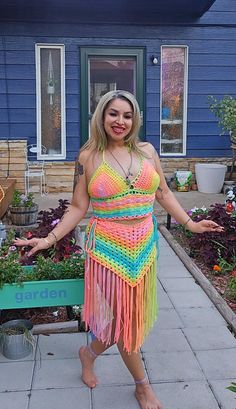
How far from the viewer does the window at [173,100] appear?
25.0ft

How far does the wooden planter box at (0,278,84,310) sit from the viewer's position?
2.62 meters

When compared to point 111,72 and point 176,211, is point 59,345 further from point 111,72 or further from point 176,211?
point 111,72

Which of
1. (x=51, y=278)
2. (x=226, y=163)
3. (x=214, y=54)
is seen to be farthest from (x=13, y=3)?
(x=51, y=278)

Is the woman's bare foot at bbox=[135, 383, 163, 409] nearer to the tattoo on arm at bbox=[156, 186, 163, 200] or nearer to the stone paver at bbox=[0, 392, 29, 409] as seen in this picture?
the stone paver at bbox=[0, 392, 29, 409]

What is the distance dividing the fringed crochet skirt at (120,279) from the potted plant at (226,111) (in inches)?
179

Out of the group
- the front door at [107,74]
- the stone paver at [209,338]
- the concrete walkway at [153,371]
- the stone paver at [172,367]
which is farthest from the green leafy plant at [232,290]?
the front door at [107,74]

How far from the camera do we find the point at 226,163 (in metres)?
7.85

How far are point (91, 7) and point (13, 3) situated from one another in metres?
1.11

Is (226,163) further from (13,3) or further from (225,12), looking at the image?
(13,3)

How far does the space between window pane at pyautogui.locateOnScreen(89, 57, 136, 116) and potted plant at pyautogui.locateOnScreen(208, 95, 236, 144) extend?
4.15 feet

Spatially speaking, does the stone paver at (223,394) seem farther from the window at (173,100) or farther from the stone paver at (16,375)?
the window at (173,100)

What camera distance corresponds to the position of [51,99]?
7.52 m

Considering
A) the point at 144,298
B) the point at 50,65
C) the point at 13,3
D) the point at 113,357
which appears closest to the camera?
the point at 144,298

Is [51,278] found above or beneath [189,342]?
above
